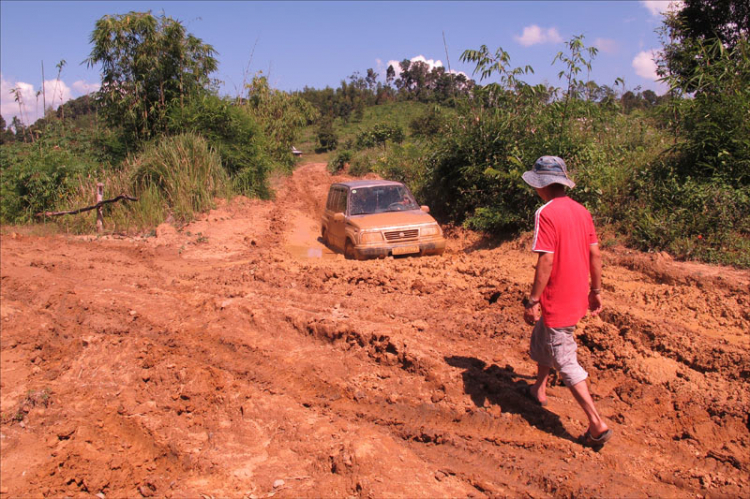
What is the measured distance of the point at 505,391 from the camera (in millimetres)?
4535

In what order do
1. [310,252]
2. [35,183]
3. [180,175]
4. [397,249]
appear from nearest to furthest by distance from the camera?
[397,249] < [310,252] < [35,183] < [180,175]

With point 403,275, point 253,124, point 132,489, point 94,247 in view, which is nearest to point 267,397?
point 132,489

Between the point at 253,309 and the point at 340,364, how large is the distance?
6.04 feet

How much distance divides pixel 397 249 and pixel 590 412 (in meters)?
5.81

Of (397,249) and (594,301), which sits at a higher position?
(594,301)

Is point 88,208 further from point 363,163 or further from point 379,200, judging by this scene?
Result: point 363,163

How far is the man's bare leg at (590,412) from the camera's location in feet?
12.2

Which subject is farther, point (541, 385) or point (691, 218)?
point (691, 218)

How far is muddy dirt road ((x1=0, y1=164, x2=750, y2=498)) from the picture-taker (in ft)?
12.2

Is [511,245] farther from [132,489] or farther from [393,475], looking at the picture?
[132,489]

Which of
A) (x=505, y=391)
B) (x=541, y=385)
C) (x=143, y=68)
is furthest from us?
(x=143, y=68)

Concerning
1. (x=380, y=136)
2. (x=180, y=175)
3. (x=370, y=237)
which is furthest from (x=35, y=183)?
(x=380, y=136)

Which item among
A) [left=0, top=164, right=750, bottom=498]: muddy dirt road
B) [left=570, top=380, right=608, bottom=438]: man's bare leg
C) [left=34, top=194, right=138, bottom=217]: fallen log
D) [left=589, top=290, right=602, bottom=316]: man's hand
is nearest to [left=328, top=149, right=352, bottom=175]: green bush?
[left=34, top=194, right=138, bottom=217]: fallen log

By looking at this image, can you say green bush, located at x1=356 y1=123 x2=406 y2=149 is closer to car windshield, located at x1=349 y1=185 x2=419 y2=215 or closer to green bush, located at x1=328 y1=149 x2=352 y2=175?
green bush, located at x1=328 y1=149 x2=352 y2=175
